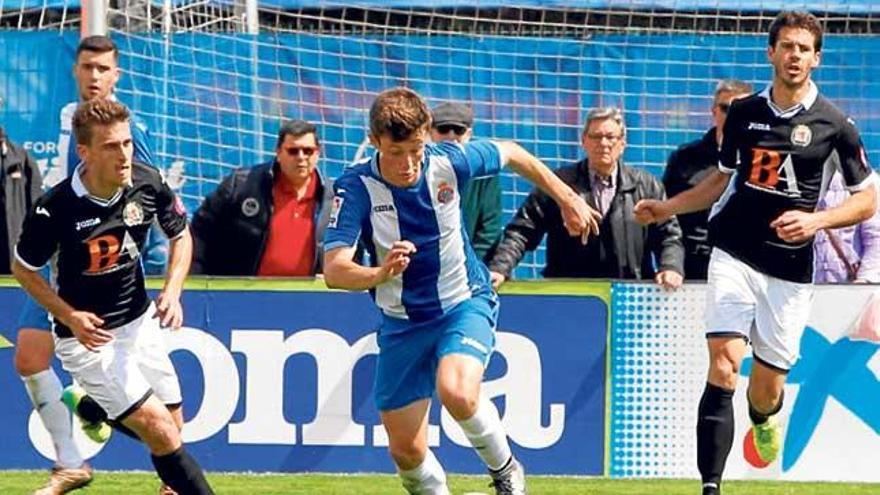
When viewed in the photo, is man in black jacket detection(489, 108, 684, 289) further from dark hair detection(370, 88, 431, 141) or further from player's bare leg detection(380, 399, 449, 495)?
dark hair detection(370, 88, 431, 141)

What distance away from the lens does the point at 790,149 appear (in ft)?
32.7

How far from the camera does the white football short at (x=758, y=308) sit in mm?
9977

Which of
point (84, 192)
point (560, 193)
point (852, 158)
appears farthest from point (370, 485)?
point (852, 158)

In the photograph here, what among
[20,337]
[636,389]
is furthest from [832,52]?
[20,337]

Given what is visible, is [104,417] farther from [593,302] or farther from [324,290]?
[593,302]

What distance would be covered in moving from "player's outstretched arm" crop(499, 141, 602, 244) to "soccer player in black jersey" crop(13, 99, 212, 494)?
64.9 inches

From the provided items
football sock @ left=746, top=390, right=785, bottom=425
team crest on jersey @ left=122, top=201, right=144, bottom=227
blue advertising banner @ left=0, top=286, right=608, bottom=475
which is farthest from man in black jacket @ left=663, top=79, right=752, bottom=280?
team crest on jersey @ left=122, top=201, right=144, bottom=227

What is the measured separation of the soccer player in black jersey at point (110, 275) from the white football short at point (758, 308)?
253cm

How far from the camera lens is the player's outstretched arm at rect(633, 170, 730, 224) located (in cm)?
1014

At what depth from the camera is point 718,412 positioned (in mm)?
9914

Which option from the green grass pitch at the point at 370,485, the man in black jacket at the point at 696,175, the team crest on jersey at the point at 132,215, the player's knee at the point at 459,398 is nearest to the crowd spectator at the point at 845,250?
the man in black jacket at the point at 696,175

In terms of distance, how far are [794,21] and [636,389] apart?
8.90 feet

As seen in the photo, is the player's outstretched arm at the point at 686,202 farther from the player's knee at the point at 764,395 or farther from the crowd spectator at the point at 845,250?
the crowd spectator at the point at 845,250

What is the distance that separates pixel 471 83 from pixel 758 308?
530cm
